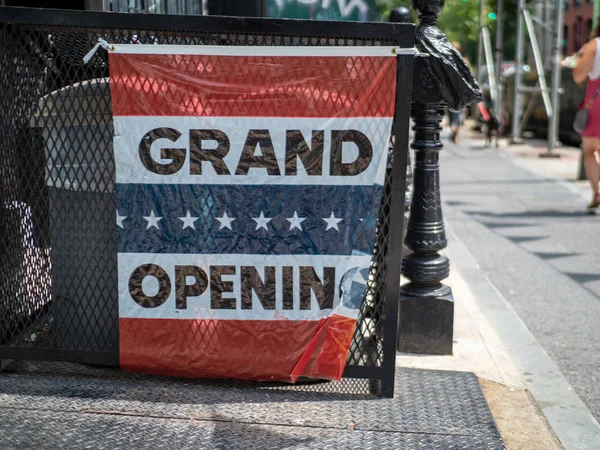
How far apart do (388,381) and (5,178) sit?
2.04 m

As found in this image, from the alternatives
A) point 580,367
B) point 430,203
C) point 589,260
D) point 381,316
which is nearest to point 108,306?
point 381,316

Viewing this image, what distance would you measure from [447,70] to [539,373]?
187 centimetres

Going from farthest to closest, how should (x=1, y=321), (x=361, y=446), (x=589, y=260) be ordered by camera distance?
(x=589, y=260), (x=1, y=321), (x=361, y=446)

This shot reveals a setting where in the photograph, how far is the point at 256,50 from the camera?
3.30m

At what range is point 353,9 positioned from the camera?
261 inches

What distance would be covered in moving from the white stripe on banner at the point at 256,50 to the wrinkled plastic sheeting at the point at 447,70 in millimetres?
577

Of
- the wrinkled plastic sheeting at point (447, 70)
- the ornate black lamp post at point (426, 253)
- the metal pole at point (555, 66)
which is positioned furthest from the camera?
the metal pole at point (555, 66)

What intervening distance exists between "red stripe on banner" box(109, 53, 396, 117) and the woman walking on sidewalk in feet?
21.4

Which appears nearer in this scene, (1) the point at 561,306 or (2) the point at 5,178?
(2) the point at 5,178

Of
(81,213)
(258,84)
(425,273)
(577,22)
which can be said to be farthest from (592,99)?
(577,22)

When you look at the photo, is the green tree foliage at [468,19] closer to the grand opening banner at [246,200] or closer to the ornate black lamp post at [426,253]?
the ornate black lamp post at [426,253]

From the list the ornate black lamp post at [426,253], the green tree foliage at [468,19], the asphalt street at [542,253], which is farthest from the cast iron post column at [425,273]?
the green tree foliage at [468,19]

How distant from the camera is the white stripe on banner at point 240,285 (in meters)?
3.46

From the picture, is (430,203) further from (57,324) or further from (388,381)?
(57,324)
